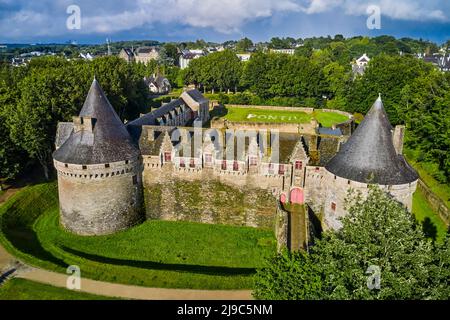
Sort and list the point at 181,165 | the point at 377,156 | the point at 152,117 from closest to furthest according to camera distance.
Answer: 1. the point at 377,156
2. the point at 181,165
3. the point at 152,117

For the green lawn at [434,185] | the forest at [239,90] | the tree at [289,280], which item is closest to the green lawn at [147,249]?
the tree at [289,280]

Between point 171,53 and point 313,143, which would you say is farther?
point 171,53

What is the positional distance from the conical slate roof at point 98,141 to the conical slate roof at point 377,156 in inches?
729

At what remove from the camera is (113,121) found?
32875mm

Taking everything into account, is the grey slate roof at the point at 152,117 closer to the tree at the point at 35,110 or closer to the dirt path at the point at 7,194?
the tree at the point at 35,110

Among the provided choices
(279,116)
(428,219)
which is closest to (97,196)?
(428,219)

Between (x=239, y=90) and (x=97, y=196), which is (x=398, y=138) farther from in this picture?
(x=239, y=90)

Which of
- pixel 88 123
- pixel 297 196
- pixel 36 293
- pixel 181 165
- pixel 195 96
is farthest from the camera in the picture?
pixel 195 96

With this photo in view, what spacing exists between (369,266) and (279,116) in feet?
226

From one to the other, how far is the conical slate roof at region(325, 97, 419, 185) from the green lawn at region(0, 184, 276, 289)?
929 centimetres

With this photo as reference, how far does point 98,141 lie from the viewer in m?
31.7
